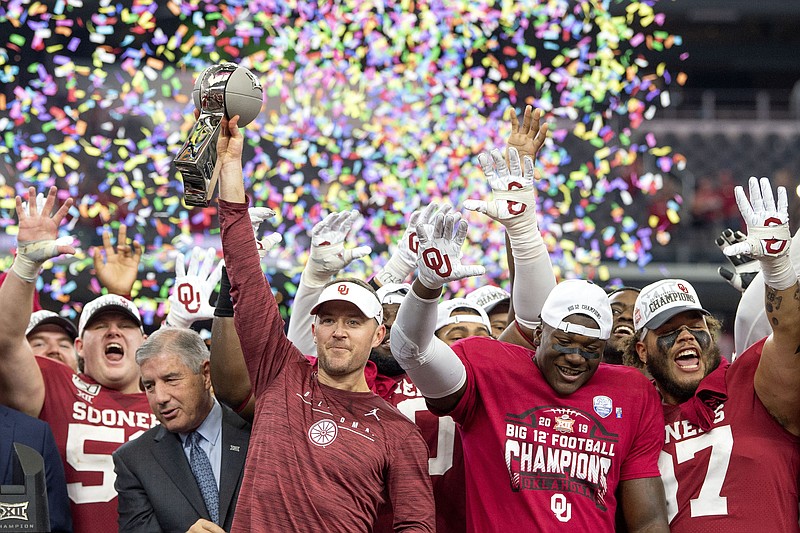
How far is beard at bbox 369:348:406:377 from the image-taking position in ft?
15.2

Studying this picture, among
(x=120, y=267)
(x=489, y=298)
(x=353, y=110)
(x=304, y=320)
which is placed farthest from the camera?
(x=353, y=110)

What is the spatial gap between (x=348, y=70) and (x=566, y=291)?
5082 mm

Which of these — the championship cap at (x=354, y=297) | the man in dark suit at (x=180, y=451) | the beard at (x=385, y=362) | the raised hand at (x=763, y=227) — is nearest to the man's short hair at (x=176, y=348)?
the man in dark suit at (x=180, y=451)

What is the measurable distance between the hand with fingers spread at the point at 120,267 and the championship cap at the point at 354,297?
188 centimetres

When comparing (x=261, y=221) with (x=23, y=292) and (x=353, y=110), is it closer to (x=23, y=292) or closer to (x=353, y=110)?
(x=23, y=292)

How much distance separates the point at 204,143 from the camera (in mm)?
3764

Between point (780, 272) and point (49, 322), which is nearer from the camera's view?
point (780, 272)

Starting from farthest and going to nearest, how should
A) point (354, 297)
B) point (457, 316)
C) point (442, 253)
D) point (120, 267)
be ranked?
point (120, 267), point (457, 316), point (354, 297), point (442, 253)

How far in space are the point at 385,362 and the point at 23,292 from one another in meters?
1.40

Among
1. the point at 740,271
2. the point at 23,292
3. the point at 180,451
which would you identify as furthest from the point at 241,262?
the point at 740,271

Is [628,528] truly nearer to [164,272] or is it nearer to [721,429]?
[721,429]

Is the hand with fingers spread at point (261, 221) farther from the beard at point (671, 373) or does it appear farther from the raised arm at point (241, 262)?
the beard at point (671, 373)

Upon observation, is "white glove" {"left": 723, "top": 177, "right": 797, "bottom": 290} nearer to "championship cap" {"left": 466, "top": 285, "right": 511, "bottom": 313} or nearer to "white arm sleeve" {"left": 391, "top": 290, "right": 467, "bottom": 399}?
"white arm sleeve" {"left": 391, "top": 290, "right": 467, "bottom": 399}

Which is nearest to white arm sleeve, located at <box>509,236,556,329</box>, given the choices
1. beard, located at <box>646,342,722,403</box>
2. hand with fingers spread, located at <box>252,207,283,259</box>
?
beard, located at <box>646,342,722,403</box>
